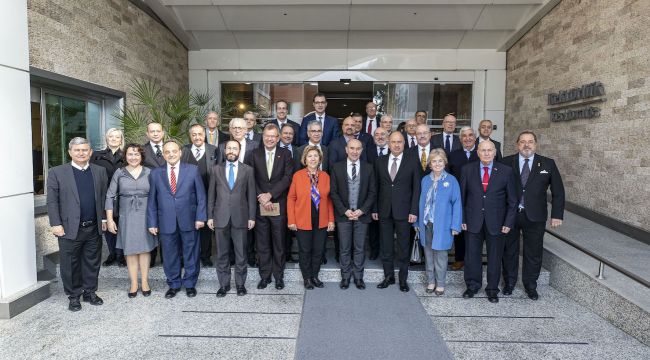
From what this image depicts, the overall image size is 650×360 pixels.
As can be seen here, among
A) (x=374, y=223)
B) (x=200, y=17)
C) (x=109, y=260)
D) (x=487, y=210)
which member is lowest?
(x=109, y=260)

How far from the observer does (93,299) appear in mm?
4164

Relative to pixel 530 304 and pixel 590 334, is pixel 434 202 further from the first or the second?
pixel 590 334

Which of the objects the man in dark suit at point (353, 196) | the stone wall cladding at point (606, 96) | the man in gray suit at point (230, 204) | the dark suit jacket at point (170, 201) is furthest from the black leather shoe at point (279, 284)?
the stone wall cladding at point (606, 96)

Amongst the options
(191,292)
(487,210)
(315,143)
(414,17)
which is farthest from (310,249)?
(414,17)

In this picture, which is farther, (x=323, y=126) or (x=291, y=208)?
(x=323, y=126)

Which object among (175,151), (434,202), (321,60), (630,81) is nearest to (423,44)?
(321,60)

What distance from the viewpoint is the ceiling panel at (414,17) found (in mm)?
8328

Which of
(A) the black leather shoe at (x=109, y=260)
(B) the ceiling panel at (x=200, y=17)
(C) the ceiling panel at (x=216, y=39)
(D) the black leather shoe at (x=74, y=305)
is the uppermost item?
(B) the ceiling panel at (x=200, y=17)

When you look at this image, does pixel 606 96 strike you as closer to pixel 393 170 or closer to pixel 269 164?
pixel 393 170

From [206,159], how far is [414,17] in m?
5.98

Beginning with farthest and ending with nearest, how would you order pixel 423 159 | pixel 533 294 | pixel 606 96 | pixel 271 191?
1. pixel 606 96
2. pixel 423 159
3. pixel 271 191
4. pixel 533 294

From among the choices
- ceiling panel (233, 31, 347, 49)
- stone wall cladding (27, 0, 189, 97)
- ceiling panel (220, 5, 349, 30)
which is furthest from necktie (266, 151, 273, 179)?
ceiling panel (233, 31, 347, 49)

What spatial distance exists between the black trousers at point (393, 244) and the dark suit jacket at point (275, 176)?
3.71ft

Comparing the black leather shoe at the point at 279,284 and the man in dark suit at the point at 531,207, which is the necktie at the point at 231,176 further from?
the man in dark suit at the point at 531,207
